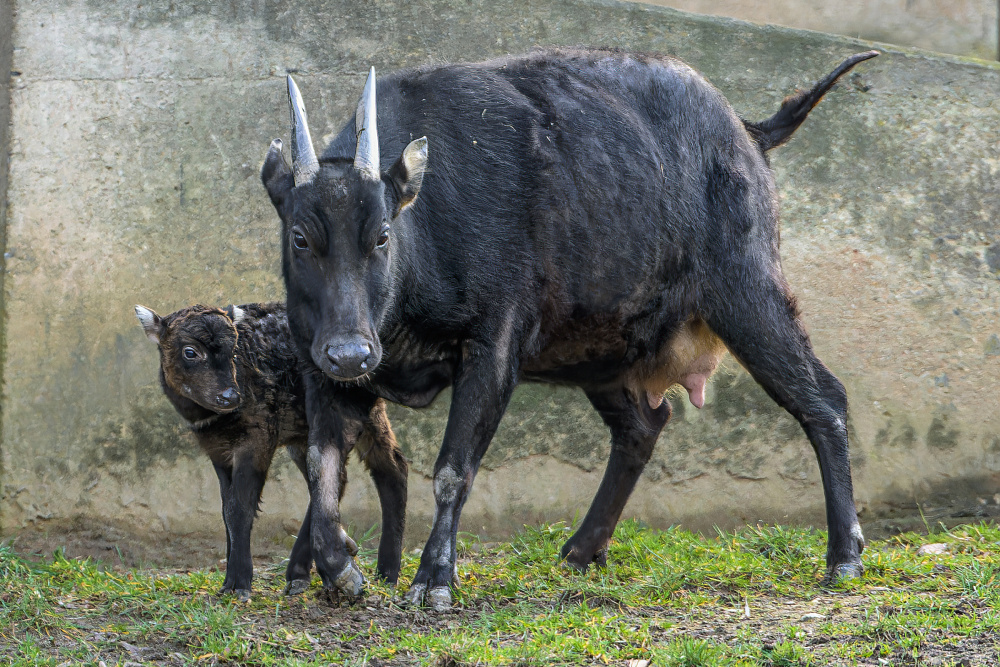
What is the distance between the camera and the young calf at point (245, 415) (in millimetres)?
5195

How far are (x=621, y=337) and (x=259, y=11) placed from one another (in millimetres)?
3153

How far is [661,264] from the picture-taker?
5.52 meters

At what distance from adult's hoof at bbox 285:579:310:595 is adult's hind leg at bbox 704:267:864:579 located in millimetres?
2388

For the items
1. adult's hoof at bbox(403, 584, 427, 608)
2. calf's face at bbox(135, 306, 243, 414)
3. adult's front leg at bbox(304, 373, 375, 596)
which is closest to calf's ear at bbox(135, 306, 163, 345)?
calf's face at bbox(135, 306, 243, 414)

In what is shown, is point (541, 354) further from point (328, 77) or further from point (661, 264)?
point (328, 77)

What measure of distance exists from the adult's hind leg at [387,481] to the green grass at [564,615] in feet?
0.46

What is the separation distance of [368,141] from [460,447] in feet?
4.51

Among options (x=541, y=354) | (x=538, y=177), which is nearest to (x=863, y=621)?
(x=541, y=354)

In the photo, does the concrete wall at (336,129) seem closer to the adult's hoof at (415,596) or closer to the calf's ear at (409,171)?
the adult's hoof at (415,596)

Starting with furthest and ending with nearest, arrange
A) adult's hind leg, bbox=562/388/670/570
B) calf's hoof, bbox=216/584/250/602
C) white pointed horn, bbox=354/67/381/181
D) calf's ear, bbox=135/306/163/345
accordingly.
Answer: adult's hind leg, bbox=562/388/670/570, calf's ear, bbox=135/306/163/345, calf's hoof, bbox=216/584/250/602, white pointed horn, bbox=354/67/381/181

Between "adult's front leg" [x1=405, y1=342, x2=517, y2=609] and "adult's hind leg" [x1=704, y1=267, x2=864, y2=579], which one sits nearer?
"adult's front leg" [x1=405, y1=342, x2=517, y2=609]

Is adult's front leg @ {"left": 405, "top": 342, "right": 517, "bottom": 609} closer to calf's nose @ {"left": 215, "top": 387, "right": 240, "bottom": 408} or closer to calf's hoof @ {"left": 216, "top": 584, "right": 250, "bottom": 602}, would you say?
calf's hoof @ {"left": 216, "top": 584, "right": 250, "bottom": 602}

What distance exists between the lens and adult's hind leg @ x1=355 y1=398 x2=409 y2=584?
5.47 m

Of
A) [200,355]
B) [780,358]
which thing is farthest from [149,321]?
[780,358]
